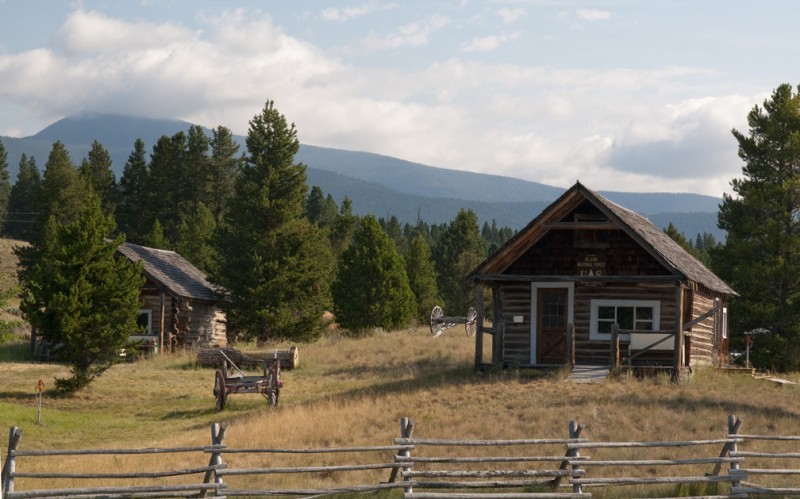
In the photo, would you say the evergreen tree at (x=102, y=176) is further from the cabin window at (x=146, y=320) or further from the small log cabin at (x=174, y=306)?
the cabin window at (x=146, y=320)

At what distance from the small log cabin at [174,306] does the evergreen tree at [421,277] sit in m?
18.0

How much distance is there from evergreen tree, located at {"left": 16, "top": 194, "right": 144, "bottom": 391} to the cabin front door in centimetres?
1408

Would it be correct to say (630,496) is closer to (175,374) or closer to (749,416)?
A: (749,416)

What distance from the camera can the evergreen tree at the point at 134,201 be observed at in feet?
269

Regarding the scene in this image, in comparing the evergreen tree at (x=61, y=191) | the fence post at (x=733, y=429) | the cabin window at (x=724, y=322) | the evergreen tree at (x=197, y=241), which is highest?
the evergreen tree at (x=61, y=191)

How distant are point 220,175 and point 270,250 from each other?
41.5 metres

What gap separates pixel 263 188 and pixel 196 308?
23.2 ft

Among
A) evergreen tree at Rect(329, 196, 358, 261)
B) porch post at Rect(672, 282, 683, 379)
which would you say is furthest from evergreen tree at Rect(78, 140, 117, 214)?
porch post at Rect(672, 282, 683, 379)

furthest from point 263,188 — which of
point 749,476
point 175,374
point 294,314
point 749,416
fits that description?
point 749,476

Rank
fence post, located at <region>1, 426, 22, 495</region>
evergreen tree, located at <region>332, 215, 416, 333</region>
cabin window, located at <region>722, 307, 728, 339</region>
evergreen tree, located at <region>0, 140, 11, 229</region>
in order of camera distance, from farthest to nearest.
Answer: evergreen tree, located at <region>0, 140, 11, 229</region> < evergreen tree, located at <region>332, 215, 416, 333</region> < cabin window, located at <region>722, 307, 728, 339</region> < fence post, located at <region>1, 426, 22, 495</region>

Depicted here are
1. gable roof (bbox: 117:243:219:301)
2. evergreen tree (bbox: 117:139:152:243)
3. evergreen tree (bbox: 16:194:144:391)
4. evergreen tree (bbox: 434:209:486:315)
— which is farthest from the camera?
evergreen tree (bbox: 117:139:152:243)

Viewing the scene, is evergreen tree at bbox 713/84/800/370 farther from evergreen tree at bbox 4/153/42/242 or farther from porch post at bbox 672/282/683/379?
evergreen tree at bbox 4/153/42/242

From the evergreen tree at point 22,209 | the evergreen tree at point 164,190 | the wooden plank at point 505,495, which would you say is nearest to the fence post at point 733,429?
the wooden plank at point 505,495

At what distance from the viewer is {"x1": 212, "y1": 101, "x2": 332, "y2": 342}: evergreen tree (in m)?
47.4
